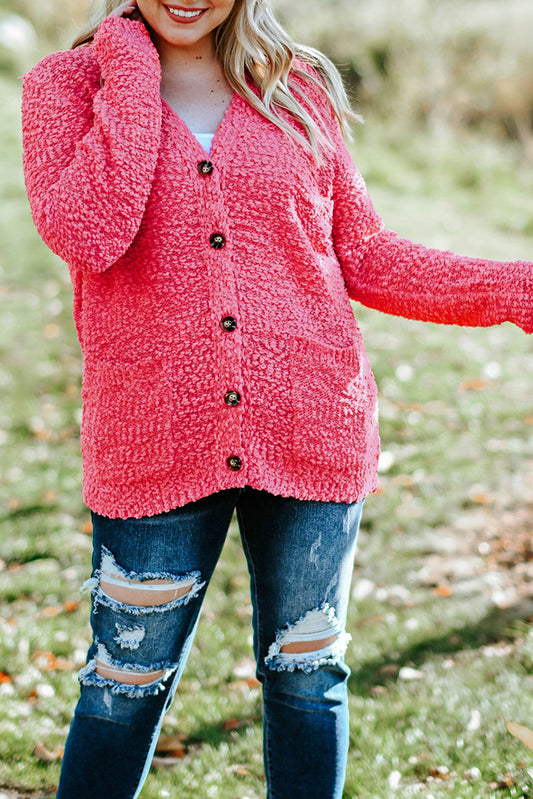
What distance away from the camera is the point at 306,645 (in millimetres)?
1801

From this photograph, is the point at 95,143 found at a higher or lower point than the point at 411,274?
higher

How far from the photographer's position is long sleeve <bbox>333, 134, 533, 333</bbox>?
181 cm

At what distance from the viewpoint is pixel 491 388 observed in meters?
5.86

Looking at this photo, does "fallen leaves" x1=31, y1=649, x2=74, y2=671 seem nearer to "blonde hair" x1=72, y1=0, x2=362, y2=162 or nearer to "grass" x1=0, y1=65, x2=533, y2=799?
"grass" x1=0, y1=65, x2=533, y2=799

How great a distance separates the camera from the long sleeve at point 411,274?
1807 millimetres

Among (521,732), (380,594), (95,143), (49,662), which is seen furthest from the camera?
(380,594)

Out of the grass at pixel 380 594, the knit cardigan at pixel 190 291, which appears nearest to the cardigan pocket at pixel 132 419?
the knit cardigan at pixel 190 291

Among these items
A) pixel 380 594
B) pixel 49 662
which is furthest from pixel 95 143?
pixel 380 594

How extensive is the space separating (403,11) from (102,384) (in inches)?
530

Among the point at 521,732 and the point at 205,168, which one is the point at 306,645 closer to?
the point at 205,168

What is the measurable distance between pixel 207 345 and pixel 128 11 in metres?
0.74

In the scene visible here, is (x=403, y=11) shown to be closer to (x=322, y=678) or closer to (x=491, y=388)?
(x=491, y=388)

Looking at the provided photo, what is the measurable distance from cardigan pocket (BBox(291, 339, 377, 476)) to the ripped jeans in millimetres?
110

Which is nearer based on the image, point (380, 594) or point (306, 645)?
point (306, 645)
